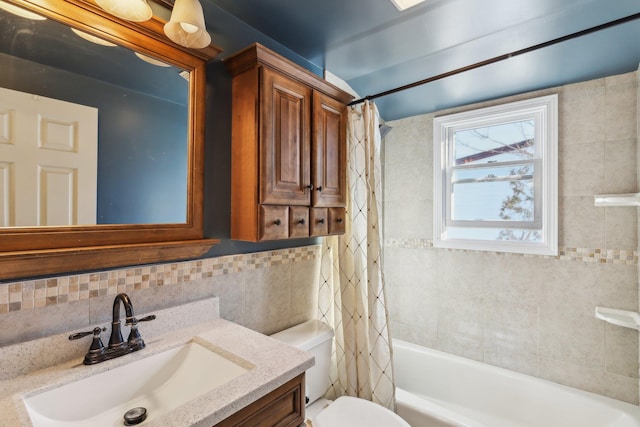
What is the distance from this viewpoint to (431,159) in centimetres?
246

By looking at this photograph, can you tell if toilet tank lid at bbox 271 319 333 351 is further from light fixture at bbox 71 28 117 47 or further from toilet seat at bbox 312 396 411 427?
light fixture at bbox 71 28 117 47

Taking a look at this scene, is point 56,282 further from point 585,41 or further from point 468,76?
point 585,41

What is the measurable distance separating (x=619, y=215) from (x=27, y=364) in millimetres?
2851

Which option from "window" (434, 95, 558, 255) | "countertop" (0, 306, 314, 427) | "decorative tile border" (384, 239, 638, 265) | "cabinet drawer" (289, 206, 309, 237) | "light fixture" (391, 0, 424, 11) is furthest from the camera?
"window" (434, 95, 558, 255)

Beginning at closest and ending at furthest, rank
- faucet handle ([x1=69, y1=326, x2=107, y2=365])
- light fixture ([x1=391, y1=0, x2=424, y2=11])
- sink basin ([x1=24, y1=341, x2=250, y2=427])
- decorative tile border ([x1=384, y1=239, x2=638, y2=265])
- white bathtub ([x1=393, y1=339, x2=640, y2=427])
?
sink basin ([x1=24, y1=341, x2=250, y2=427])
faucet handle ([x1=69, y1=326, x2=107, y2=365])
light fixture ([x1=391, y1=0, x2=424, y2=11])
white bathtub ([x1=393, y1=339, x2=640, y2=427])
decorative tile border ([x1=384, y1=239, x2=638, y2=265])

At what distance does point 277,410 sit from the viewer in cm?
92

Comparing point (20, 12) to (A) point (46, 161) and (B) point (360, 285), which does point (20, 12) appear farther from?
(B) point (360, 285)

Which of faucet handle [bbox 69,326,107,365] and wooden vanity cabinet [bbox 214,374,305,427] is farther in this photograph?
faucet handle [bbox 69,326,107,365]

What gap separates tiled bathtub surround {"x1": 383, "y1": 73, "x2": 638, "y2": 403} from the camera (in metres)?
1.77

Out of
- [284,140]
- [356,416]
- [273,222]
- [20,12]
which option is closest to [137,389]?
[273,222]

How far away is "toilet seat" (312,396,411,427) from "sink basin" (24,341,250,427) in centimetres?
65

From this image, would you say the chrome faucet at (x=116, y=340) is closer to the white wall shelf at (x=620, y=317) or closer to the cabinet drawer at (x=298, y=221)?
the cabinet drawer at (x=298, y=221)

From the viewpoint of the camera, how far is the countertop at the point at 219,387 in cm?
69

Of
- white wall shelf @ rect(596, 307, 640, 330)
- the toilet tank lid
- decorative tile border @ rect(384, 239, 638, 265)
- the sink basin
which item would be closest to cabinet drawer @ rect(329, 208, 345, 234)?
the toilet tank lid
